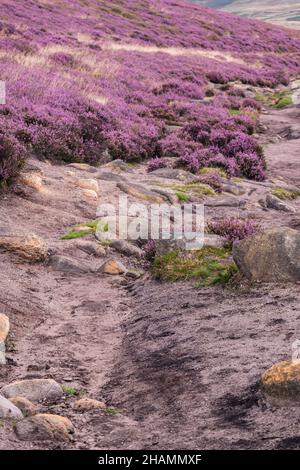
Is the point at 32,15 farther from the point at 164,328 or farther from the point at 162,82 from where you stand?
the point at 164,328

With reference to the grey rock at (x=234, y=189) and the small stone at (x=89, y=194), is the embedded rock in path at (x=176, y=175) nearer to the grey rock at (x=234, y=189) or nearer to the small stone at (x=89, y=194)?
the grey rock at (x=234, y=189)

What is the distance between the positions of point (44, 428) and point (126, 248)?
7.50 m

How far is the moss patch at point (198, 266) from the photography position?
1023 cm

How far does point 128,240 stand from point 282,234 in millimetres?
4756

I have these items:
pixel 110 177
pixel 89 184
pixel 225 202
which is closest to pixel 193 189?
pixel 225 202

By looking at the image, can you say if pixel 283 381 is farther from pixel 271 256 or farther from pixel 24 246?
pixel 24 246

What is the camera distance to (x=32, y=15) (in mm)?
47594

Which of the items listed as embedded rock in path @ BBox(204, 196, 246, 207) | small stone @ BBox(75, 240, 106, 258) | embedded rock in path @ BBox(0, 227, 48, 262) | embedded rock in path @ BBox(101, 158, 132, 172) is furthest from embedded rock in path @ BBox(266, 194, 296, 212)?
embedded rock in path @ BBox(0, 227, 48, 262)

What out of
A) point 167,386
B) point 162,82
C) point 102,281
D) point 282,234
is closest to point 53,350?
point 167,386

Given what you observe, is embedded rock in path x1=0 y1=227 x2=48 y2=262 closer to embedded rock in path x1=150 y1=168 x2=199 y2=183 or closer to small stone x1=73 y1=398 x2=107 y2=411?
small stone x1=73 y1=398 x2=107 y2=411

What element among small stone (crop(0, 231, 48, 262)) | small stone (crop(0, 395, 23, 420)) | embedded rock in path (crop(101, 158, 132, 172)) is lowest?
embedded rock in path (crop(101, 158, 132, 172))

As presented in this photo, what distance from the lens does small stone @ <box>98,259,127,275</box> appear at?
473 inches

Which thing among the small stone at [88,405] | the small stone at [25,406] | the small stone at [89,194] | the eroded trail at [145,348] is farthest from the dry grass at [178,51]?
the small stone at [25,406]

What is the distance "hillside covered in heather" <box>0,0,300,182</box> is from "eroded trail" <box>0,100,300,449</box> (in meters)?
4.80
